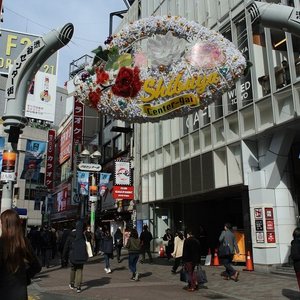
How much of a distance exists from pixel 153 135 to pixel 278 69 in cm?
1168

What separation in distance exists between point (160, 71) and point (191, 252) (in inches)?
198

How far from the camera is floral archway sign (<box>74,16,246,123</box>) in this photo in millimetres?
9602

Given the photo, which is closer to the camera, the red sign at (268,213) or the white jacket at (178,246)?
the white jacket at (178,246)

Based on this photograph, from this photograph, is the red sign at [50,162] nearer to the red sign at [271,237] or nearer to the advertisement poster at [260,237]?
the advertisement poster at [260,237]

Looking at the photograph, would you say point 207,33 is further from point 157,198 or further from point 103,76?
point 157,198

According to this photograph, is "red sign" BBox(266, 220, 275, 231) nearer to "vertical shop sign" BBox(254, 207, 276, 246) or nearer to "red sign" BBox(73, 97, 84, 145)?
"vertical shop sign" BBox(254, 207, 276, 246)

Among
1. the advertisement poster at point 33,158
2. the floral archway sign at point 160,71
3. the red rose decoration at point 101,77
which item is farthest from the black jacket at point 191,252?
the advertisement poster at point 33,158

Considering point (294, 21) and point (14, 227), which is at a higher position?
point (294, 21)

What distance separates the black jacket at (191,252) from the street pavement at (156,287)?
0.85 m

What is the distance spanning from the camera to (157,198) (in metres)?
25.2

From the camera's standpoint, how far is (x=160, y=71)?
10.0 metres

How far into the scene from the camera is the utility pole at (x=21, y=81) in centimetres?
1059

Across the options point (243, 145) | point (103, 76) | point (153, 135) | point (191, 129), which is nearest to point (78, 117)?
point (153, 135)

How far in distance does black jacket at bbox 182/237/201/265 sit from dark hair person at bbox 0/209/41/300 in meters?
7.89
